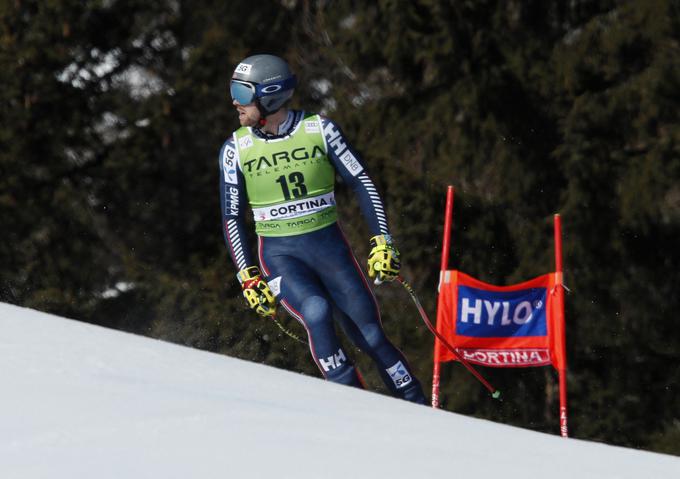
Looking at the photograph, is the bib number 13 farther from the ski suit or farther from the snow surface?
the snow surface

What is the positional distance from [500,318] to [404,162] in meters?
4.38

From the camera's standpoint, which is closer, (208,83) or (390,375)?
(390,375)

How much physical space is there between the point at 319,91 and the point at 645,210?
3787mm

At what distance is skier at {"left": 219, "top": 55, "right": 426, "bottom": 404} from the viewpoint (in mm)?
7020

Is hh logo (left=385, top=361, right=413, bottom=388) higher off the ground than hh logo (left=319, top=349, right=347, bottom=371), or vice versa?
hh logo (left=319, top=349, right=347, bottom=371)

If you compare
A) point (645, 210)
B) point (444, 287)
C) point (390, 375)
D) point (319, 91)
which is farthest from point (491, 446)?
point (319, 91)

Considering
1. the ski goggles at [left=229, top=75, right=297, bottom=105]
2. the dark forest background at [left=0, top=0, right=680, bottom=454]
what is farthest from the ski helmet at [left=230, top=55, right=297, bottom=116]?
the dark forest background at [left=0, top=0, right=680, bottom=454]

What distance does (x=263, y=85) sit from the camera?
23.0 feet

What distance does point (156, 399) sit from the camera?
4582 mm

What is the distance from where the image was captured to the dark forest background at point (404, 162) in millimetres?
11812

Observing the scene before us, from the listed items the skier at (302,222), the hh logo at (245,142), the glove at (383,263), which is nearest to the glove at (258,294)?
the skier at (302,222)

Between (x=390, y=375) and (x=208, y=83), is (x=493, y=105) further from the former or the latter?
(x=390, y=375)

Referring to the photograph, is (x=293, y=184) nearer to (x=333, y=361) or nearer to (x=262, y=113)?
(x=262, y=113)

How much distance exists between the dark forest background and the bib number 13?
501cm
